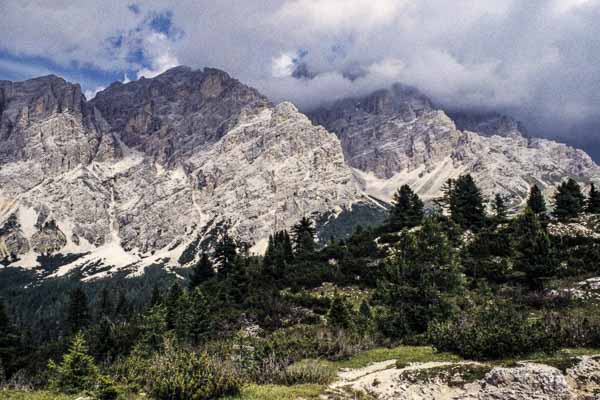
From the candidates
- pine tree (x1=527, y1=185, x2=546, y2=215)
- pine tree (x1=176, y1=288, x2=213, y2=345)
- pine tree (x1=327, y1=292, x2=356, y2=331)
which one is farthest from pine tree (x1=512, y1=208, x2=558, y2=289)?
pine tree (x1=527, y1=185, x2=546, y2=215)

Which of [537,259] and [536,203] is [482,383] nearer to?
[537,259]

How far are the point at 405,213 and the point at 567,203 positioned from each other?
23167 millimetres

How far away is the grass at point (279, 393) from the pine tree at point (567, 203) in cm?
5298

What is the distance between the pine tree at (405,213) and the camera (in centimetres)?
6570

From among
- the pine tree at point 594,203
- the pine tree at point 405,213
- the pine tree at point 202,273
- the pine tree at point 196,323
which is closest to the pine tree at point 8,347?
the pine tree at point 202,273

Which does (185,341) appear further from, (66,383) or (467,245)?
(467,245)

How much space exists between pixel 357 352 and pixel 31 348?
68113 millimetres

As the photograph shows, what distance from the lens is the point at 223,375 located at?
46.0 ft

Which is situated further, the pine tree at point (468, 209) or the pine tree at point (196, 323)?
the pine tree at point (468, 209)

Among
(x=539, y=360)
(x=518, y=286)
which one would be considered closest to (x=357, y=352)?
(x=539, y=360)

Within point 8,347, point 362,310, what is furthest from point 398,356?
point 8,347

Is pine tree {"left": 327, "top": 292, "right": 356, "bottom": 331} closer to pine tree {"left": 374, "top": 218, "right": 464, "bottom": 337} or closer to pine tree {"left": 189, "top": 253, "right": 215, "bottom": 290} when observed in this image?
pine tree {"left": 374, "top": 218, "right": 464, "bottom": 337}

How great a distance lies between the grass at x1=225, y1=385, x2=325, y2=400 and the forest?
0.58 metres

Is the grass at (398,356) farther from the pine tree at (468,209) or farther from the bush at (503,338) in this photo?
the pine tree at (468,209)
